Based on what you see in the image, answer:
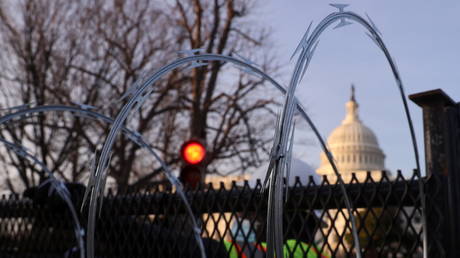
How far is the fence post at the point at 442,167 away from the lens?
3.62 meters

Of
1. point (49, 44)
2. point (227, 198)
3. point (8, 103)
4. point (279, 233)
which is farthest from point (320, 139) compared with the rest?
point (8, 103)

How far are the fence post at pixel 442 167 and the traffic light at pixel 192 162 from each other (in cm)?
636

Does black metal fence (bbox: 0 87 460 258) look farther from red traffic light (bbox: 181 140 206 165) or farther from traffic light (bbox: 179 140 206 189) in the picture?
red traffic light (bbox: 181 140 206 165)

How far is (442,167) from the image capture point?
372cm

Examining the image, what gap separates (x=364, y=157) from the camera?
3848 inches

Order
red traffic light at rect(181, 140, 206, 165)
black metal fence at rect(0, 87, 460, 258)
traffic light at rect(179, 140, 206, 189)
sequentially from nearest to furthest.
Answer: black metal fence at rect(0, 87, 460, 258), traffic light at rect(179, 140, 206, 189), red traffic light at rect(181, 140, 206, 165)

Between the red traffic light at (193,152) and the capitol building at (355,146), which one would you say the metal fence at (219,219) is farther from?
the capitol building at (355,146)

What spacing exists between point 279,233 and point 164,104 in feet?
61.1

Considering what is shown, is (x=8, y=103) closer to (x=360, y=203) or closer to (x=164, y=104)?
(x=164, y=104)

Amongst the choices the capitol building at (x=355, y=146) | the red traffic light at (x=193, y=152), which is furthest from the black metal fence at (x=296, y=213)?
the capitol building at (x=355, y=146)

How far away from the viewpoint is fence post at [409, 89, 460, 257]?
3.62 meters

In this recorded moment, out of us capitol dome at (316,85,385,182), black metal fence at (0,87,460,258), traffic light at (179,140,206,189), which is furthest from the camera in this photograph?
us capitol dome at (316,85,385,182)

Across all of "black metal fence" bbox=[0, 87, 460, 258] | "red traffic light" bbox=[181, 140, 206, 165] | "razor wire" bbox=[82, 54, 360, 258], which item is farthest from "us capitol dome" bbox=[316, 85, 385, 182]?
"razor wire" bbox=[82, 54, 360, 258]

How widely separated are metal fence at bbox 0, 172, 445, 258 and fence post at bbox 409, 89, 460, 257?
2 cm
